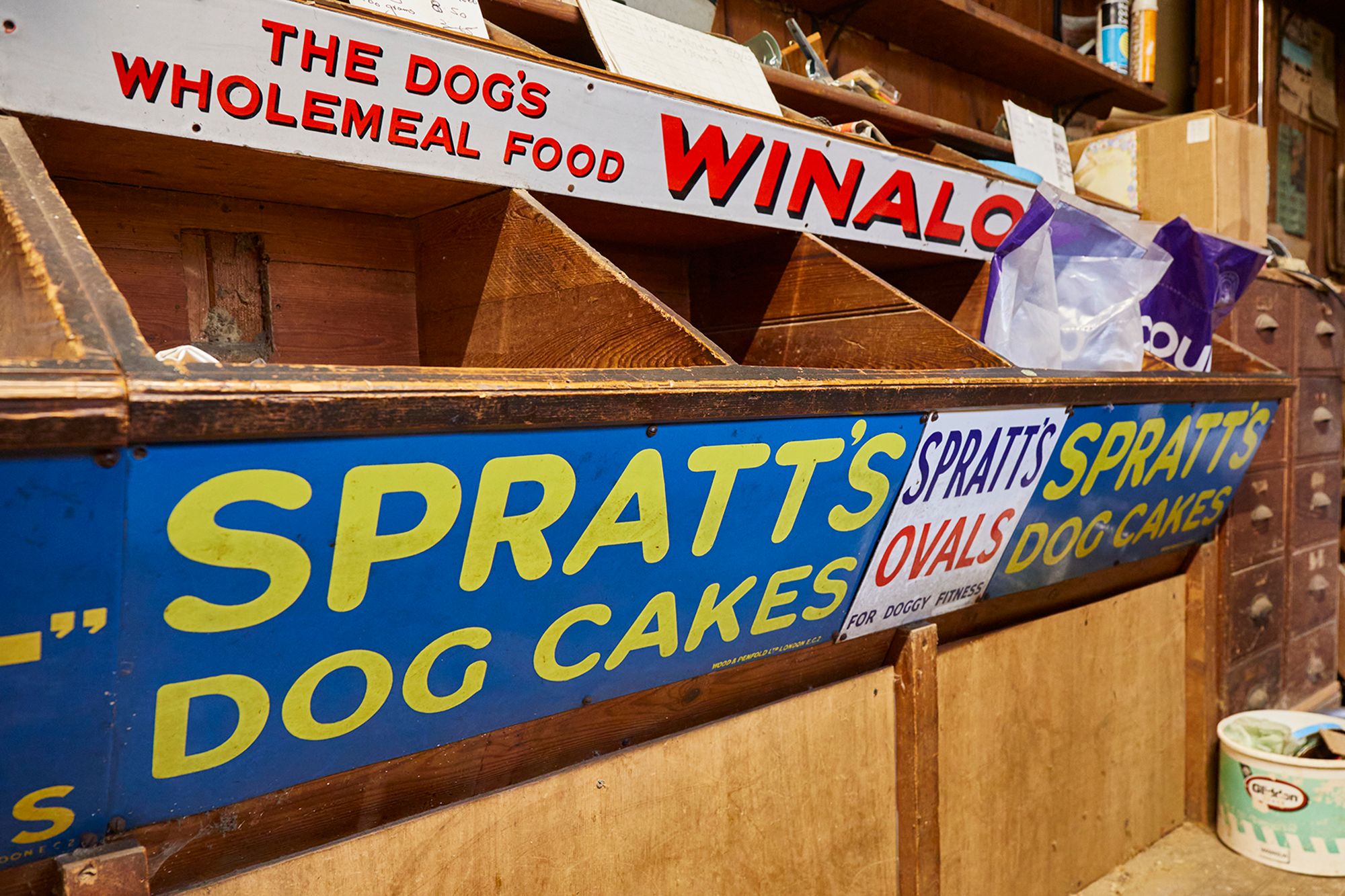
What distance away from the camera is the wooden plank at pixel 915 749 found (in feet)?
5.25

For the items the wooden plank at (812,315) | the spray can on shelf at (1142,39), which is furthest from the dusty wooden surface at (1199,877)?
the spray can on shelf at (1142,39)

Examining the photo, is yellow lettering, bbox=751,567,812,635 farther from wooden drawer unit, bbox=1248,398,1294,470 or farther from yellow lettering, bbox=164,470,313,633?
wooden drawer unit, bbox=1248,398,1294,470

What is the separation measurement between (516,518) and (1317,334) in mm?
2794

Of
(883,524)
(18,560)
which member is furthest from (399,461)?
(883,524)

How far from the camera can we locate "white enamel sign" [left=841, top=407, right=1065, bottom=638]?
1380 mm

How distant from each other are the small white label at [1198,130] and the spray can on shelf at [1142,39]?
0.65m

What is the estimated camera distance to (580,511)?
982mm

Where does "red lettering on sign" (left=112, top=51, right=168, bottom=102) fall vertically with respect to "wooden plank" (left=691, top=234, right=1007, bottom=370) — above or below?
above

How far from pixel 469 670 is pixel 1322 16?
17.0ft

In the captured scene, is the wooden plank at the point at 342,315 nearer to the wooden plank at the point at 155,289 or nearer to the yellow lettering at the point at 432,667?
the wooden plank at the point at 155,289

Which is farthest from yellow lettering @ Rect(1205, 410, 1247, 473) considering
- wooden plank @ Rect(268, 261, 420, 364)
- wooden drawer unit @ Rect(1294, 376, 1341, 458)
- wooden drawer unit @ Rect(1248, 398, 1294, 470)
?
wooden plank @ Rect(268, 261, 420, 364)

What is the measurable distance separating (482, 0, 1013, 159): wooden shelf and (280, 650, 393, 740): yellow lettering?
1.02 meters

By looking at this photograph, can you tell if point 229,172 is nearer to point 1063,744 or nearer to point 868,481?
point 868,481

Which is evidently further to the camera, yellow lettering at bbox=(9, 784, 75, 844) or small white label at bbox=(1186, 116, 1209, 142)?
small white label at bbox=(1186, 116, 1209, 142)
